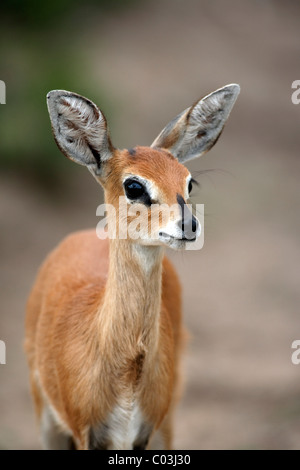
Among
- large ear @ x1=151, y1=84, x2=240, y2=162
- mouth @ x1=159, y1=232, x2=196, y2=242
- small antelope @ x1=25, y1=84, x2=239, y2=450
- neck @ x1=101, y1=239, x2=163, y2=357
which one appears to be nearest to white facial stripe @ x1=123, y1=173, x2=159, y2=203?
small antelope @ x1=25, y1=84, x2=239, y2=450

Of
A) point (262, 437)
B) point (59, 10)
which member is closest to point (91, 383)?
point (262, 437)

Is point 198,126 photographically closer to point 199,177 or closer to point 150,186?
point 150,186

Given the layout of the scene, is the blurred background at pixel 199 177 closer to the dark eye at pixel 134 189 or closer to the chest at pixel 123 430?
the chest at pixel 123 430

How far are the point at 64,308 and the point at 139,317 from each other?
105cm

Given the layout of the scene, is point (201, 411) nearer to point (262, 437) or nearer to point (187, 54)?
point (262, 437)

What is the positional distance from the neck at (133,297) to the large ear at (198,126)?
2.76 feet

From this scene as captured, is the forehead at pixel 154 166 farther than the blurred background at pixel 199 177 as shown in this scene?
No

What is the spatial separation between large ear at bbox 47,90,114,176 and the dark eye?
334 millimetres

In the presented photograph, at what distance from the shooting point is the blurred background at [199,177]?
8703 mm

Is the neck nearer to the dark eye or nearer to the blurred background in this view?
the dark eye

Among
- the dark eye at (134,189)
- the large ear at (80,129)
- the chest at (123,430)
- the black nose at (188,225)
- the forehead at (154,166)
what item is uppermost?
the large ear at (80,129)

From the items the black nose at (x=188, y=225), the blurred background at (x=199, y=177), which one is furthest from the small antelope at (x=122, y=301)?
the blurred background at (x=199, y=177)

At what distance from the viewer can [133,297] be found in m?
4.75

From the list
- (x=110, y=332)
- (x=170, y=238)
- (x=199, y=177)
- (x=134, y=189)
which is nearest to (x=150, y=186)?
(x=134, y=189)
